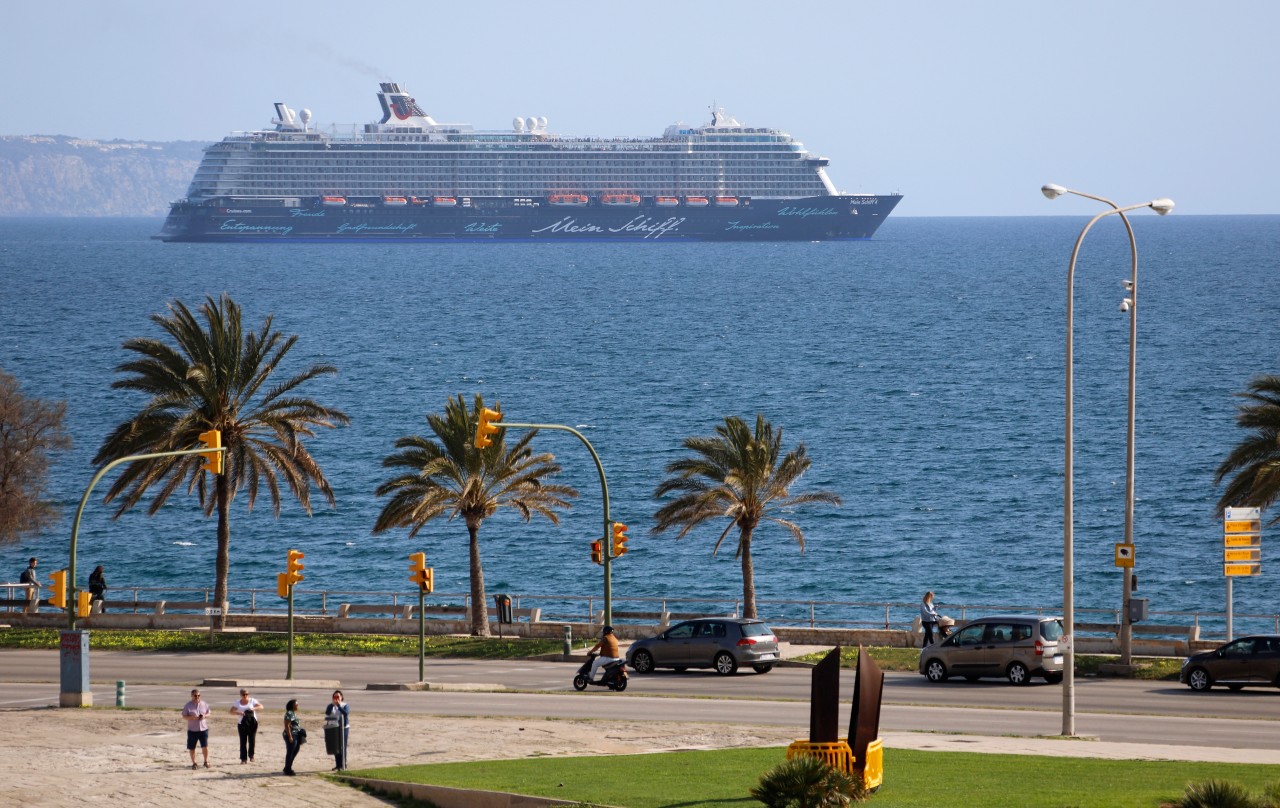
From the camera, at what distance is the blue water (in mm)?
59125

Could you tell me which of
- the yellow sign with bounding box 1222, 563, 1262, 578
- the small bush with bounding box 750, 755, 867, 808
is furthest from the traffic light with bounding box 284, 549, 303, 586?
the small bush with bounding box 750, 755, 867, 808

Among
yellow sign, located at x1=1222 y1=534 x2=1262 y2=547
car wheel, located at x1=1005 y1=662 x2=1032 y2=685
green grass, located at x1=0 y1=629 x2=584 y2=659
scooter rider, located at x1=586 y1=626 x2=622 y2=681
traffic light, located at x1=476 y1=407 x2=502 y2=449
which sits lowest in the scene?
green grass, located at x1=0 y1=629 x2=584 y2=659

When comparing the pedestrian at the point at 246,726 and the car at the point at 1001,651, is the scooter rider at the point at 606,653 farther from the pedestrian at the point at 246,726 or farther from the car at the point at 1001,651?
the pedestrian at the point at 246,726

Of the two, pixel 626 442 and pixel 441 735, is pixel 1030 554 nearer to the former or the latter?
pixel 626 442

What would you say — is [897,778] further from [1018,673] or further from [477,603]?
[477,603]

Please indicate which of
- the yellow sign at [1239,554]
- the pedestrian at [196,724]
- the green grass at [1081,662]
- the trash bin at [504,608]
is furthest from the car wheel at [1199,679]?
the pedestrian at [196,724]

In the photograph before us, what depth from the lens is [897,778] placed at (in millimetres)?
20375

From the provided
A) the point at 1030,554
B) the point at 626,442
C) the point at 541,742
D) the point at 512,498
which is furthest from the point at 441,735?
the point at 626,442

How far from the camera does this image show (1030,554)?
195ft

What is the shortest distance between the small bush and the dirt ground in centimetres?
581

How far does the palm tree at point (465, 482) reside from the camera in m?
40.0

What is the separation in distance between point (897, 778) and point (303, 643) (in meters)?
21.9

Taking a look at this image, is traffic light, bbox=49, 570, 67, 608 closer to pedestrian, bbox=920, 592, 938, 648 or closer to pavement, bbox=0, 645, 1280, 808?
pavement, bbox=0, 645, 1280, 808

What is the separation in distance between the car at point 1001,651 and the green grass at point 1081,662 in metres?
1.22
